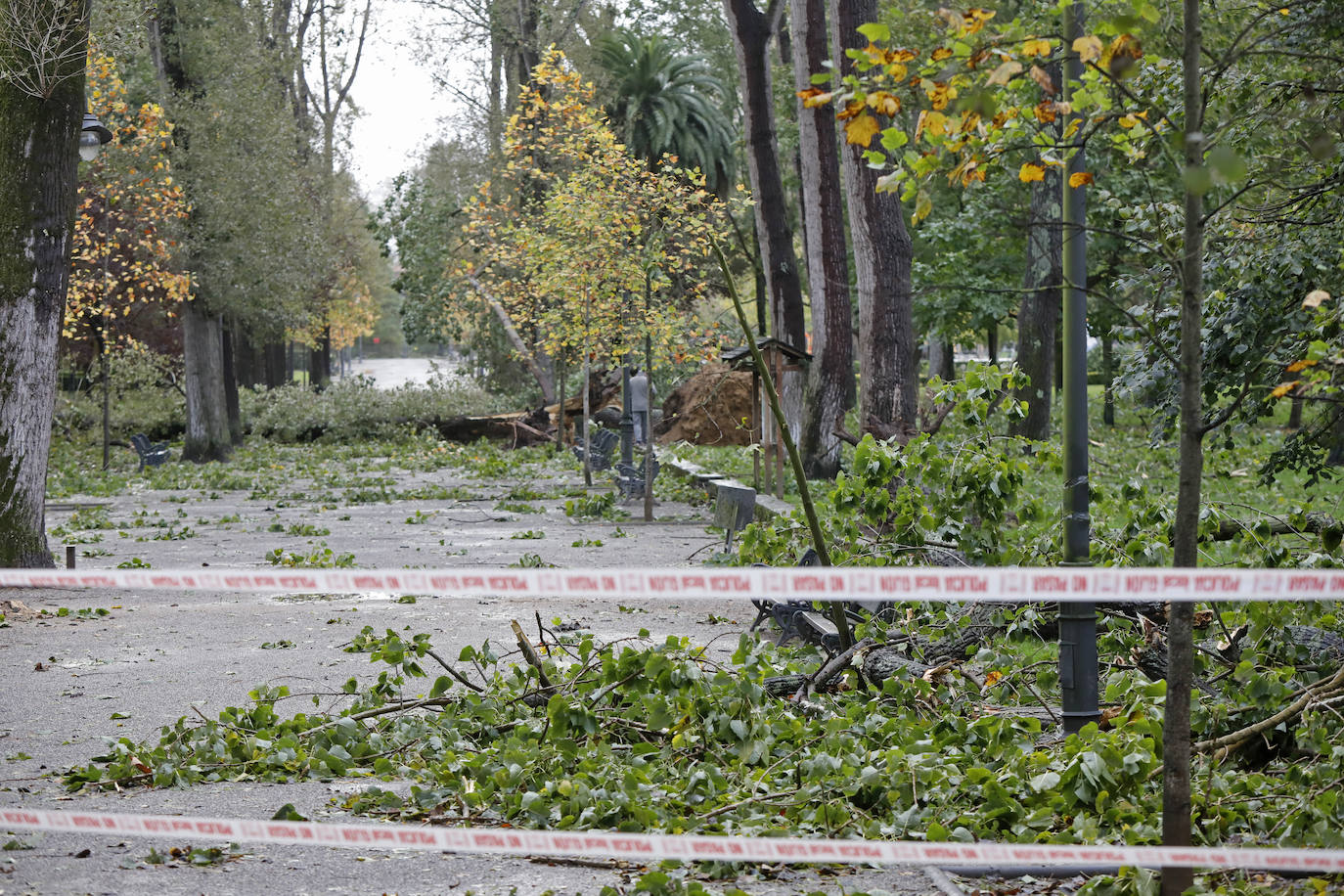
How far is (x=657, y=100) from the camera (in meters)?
41.9

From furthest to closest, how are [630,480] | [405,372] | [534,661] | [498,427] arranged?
[405,372] → [498,427] → [630,480] → [534,661]

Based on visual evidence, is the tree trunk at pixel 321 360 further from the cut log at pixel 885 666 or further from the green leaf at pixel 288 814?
the green leaf at pixel 288 814

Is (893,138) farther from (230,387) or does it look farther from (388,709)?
(230,387)

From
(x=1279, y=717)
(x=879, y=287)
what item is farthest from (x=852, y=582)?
(x=879, y=287)

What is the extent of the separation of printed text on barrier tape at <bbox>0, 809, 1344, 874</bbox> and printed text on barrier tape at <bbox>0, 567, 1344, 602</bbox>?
26.7 inches

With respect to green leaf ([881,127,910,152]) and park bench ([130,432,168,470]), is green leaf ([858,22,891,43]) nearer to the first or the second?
green leaf ([881,127,910,152])

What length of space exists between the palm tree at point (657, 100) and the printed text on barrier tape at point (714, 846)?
38.4 m

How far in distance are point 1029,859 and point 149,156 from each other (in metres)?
25.6

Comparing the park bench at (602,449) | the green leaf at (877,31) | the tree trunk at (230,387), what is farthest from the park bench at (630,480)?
the green leaf at (877,31)

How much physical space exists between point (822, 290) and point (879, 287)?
3.58 meters

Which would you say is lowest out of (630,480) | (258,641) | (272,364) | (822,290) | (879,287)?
(258,641)

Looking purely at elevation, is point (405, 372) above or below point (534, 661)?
above

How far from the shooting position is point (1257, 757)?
5.25 metres

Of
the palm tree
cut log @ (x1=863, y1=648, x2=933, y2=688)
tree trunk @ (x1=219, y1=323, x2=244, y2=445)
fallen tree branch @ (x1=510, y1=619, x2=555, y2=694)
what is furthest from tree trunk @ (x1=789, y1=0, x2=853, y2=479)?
the palm tree
